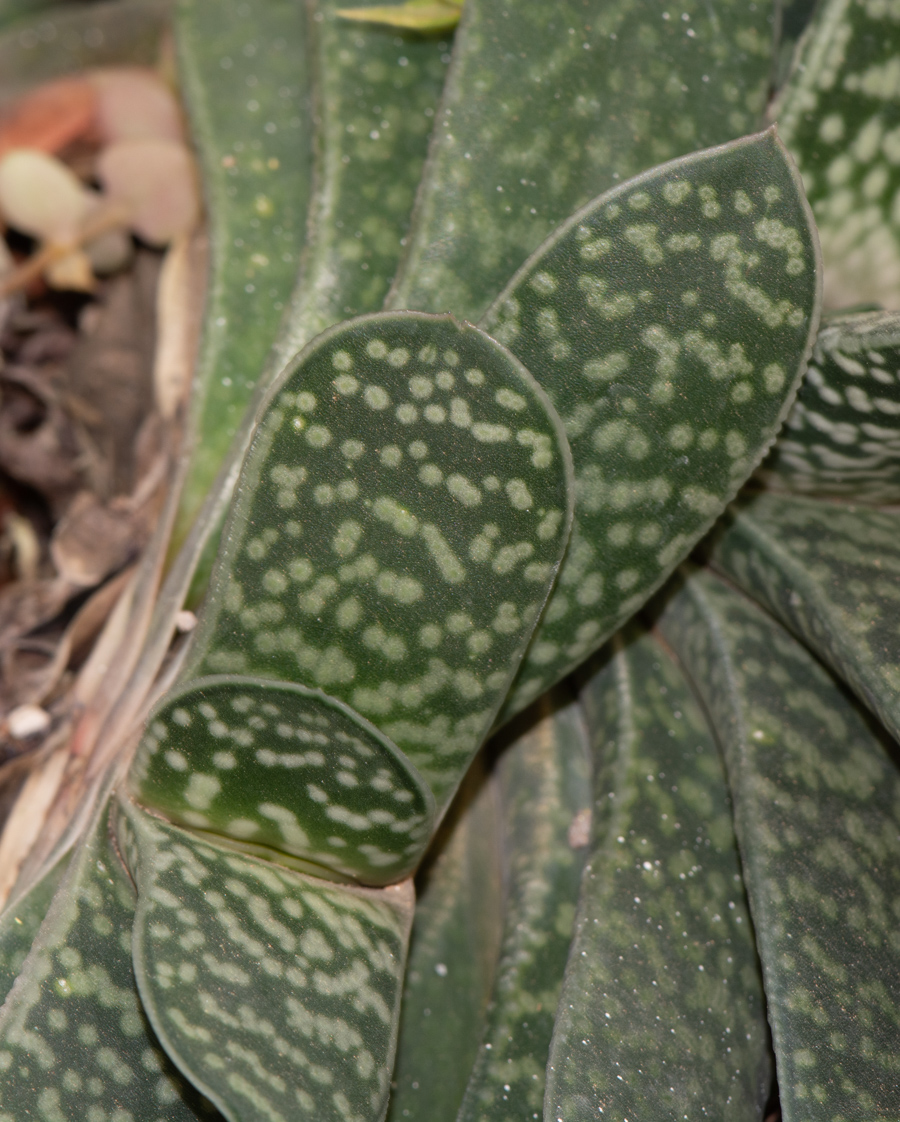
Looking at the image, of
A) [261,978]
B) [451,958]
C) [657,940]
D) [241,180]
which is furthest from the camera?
[241,180]

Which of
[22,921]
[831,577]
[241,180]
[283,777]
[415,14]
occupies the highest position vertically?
[415,14]

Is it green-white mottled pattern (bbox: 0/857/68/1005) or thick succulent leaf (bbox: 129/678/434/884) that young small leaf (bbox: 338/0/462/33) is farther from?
green-white mottled pattern (bbox: 0/857/68/1005)

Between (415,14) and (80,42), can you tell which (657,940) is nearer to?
(415,14)

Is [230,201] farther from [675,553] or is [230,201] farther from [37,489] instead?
[675,553]

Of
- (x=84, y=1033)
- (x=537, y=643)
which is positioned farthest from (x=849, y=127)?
(x=84, y=1033)

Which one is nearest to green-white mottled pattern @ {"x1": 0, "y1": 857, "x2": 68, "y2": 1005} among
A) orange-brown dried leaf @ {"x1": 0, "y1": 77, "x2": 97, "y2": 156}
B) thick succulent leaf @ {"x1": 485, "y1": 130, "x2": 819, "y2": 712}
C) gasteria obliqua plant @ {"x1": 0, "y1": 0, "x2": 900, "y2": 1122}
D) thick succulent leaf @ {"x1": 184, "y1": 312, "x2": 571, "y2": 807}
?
gasteria obliqua plant @ {"x1": 0, "y1": 0, "x2": 900, "y2": 1122}

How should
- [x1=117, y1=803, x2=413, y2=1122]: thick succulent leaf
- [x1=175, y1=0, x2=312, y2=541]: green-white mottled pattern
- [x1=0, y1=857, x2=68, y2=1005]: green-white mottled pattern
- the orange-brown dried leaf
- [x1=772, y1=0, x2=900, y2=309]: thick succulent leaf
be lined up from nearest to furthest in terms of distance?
1. [x1=117, y1=803, x2=413, y2=1122]: thick succulent leaf
2. [x1=0, y1=857, x2=68, y2=1005]: green-white mottled pattern
3. [x1=772, y1=0, x2=900, y2=309]: thick succulent leaf
4. [x1=175, y1=0, x2=312, y2=541]: green-white mottled pattern
5. the orange-brown dried leaf

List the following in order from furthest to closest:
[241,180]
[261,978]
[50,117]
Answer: [50,117]
[241,180]
[261,978]

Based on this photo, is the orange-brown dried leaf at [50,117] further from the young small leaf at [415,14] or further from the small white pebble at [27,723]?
the small white pebble at [27,723]
